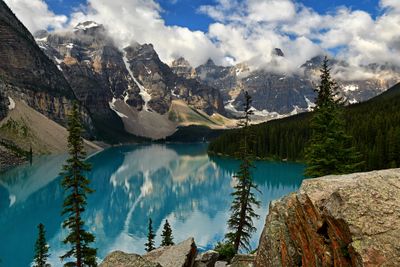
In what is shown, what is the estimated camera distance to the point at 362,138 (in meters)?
126

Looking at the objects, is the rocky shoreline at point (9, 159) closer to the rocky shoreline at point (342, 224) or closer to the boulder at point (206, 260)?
the boulder at point (206, 260)

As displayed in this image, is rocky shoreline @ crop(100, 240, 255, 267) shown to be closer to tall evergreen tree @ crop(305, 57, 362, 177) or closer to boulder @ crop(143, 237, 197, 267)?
boulder @ crop(143, 237, 197, 267)

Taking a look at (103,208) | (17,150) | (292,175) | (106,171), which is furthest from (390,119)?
(17,150)

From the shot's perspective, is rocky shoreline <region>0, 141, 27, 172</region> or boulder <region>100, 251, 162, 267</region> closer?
boulder <region>100, 251, 162, 267</region>

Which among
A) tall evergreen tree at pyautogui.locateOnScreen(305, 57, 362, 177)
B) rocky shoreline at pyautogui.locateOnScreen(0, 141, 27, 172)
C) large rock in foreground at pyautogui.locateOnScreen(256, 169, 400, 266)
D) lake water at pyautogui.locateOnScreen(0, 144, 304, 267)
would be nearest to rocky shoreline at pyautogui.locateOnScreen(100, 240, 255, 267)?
large rock in foreground at pyautogui.locateOnScreen(256, 169, 400, 266)

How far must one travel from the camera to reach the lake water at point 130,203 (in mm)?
62594

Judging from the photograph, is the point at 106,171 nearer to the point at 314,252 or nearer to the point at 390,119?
the point at 390,119

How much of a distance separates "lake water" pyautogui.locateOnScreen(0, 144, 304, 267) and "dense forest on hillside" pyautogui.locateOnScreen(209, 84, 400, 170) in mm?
11302

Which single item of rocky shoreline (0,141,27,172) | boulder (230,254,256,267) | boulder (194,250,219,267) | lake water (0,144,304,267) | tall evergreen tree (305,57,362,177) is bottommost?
lake water (0,144,304,267)

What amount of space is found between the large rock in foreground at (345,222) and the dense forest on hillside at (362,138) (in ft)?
255

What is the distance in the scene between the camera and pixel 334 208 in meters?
10.3

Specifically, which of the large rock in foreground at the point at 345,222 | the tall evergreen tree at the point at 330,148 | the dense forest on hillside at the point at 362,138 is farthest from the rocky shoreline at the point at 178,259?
the dense forest on hillside at the point at 362,138

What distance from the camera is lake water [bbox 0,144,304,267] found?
6259cm

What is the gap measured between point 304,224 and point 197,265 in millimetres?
9582
